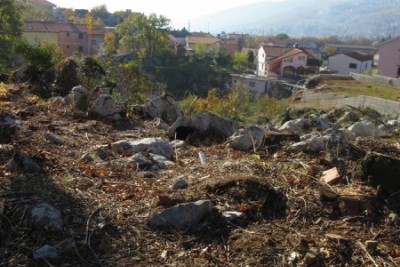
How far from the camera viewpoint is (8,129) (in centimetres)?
468

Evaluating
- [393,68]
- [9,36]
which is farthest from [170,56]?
[9,36]

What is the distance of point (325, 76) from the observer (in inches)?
904

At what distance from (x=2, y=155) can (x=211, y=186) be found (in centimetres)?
175

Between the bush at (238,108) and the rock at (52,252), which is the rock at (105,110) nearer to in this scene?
the rock at (52,252)

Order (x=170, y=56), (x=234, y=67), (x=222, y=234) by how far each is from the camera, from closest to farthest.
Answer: (x=222, y=234) < (x=170, y=56) < (x=234, y=67)

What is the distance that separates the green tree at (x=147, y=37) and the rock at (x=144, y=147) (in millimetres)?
35602

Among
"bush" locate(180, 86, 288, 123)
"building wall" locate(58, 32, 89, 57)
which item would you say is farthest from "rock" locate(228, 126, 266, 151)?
"building wall" locate(58, 32, 89, 57)

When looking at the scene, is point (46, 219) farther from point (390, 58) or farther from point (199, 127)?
point (390, 58)

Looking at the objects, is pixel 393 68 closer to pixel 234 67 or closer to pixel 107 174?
pixel 234 67

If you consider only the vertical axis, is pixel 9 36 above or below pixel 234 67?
above

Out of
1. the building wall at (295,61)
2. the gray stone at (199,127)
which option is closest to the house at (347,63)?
the building wall at (295,61)

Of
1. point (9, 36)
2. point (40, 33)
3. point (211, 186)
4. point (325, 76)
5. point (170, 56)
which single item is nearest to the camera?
point (211, 186)

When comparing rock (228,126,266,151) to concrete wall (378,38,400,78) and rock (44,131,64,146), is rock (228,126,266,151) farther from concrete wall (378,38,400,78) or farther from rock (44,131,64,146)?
concrete wall (378,38,400,78)

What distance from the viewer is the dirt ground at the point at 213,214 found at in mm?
2527
